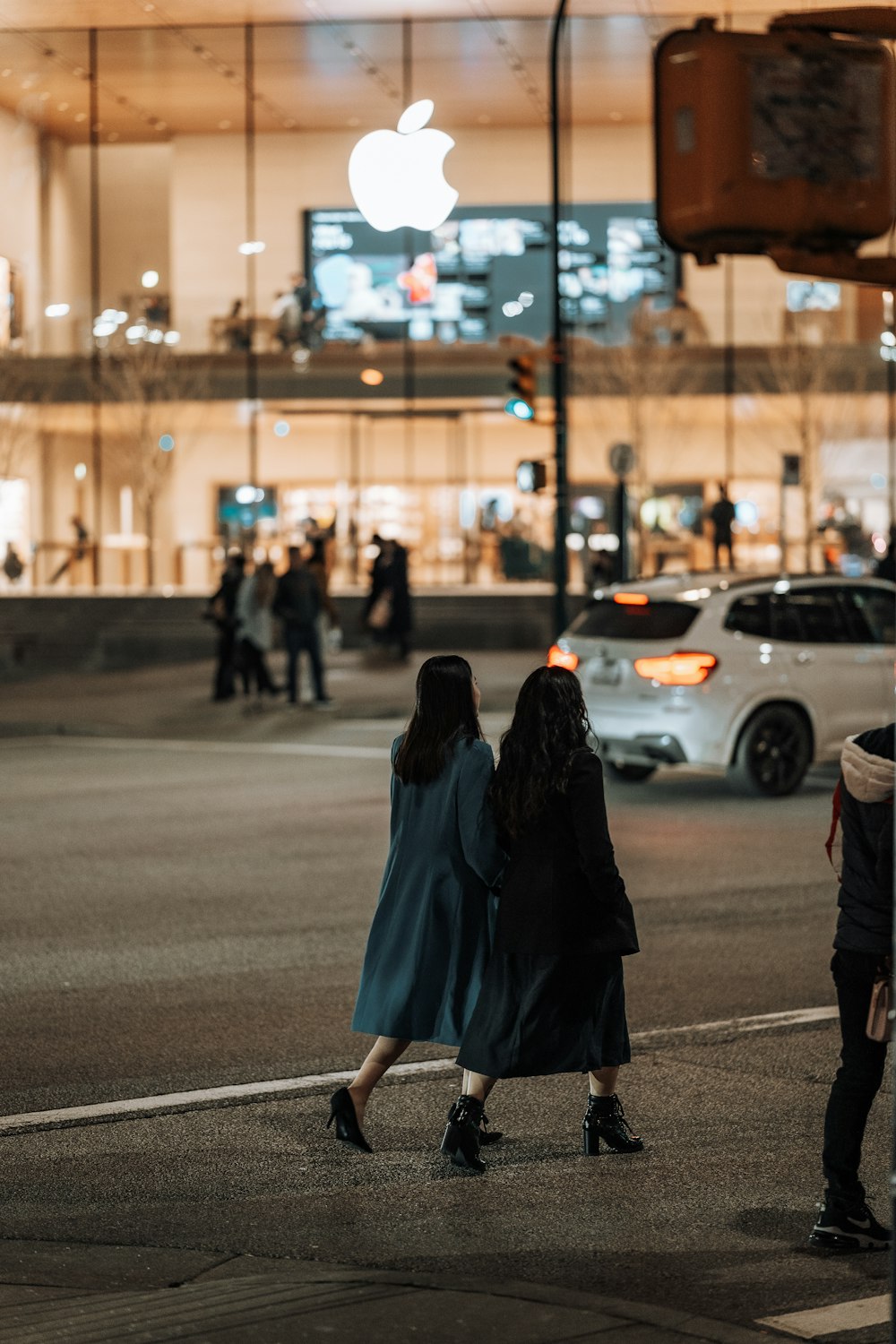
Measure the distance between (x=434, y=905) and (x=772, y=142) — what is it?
328 cm

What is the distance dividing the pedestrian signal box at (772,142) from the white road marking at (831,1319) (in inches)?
103

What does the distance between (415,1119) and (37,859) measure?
249 inches

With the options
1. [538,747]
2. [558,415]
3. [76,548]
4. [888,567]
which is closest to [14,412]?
[76,548]

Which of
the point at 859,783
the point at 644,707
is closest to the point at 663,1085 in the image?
the point at 859,783

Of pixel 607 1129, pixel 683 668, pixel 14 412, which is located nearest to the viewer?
pixel 607 1129

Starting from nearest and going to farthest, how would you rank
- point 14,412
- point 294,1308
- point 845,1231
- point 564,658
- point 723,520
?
1. point 294,1308
2. point 845,1231
3. point 564,658
4. point 723,520
5. point 14,412

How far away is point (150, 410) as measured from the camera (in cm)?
3769

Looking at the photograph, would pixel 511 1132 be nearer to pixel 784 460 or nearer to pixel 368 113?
pixel 784 460

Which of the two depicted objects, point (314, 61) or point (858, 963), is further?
point (314, 61)

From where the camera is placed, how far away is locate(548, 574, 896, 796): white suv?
14531mm

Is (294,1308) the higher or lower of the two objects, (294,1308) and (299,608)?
the lower

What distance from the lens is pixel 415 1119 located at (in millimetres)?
6430

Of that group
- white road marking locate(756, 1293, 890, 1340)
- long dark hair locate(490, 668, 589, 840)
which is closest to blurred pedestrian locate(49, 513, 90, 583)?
long dark hair locate(490, 668, 589, 840)

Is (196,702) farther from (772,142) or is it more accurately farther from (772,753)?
(772,142)
